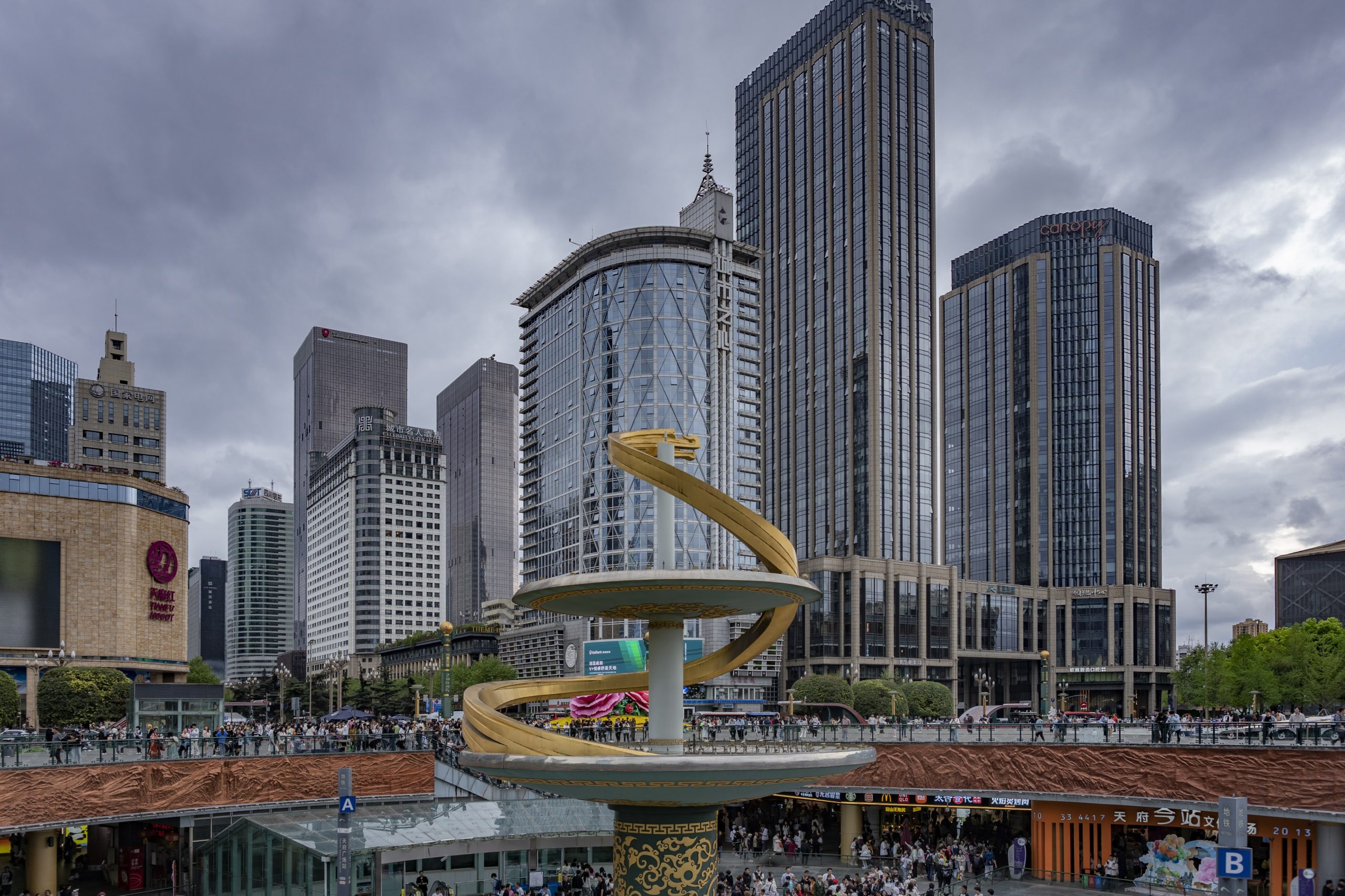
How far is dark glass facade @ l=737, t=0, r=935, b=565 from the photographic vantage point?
145875 millimetres

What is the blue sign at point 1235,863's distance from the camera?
20.0m

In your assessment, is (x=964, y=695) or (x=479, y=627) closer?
(x=964, y=695)

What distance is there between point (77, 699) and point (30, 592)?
15047 mm

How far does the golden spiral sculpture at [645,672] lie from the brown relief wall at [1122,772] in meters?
18.3

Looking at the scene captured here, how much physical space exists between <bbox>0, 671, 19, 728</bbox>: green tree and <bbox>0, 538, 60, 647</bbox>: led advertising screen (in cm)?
1466

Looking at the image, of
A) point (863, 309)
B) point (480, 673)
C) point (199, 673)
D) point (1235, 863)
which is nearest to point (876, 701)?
point (480, 673)

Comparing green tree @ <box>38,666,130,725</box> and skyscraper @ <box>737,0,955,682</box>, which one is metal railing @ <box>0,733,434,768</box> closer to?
green tree @ <box>38,666,130,725</box>

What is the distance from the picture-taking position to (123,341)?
131 meters

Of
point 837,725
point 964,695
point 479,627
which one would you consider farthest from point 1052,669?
point 837,725

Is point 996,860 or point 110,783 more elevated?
point 110,783

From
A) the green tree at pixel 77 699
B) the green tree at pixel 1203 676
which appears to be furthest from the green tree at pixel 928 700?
the green tree at pixel 77 699

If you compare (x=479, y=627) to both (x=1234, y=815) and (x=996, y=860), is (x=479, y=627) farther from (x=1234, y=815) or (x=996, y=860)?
(x=1234, y=815)

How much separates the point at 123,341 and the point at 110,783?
4209 inches

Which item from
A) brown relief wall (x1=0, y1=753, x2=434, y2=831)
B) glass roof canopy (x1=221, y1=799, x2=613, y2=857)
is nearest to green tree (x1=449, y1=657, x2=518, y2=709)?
brown relief wall (x1=0, y1=753, x2=434, y2=831)
